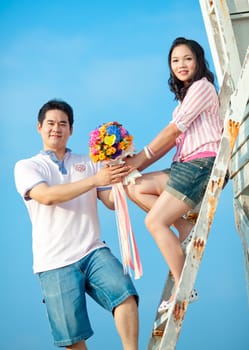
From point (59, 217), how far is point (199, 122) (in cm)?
117

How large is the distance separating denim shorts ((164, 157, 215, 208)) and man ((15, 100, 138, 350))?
0.38 meters

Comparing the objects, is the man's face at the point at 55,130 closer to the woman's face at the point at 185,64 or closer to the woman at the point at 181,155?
the woman at the point at 181,155

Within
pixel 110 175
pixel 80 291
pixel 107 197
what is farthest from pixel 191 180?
pixel 80 291

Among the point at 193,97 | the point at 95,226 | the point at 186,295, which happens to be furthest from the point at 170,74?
the point at 186,295

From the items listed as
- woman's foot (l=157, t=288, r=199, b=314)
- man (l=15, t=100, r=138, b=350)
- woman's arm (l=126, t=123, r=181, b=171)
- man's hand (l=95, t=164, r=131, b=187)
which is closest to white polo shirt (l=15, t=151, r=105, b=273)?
man (l=15, t=100, r=138, b=350)

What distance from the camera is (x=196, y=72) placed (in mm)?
4980

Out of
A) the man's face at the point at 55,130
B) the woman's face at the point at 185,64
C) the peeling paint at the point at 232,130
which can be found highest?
the woman's face at the point at 185,64

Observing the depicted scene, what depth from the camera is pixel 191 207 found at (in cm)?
474

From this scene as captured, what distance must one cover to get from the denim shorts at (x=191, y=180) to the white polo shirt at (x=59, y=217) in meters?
0.68

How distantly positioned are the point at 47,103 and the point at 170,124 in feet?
3.56

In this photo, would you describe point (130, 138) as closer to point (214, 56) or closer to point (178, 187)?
point (178, 187)

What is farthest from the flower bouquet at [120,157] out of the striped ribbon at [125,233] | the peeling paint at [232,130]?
the peeling paint at [232,130]

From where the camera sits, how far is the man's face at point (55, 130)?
5.29 meters

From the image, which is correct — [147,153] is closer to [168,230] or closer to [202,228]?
[168,230]
